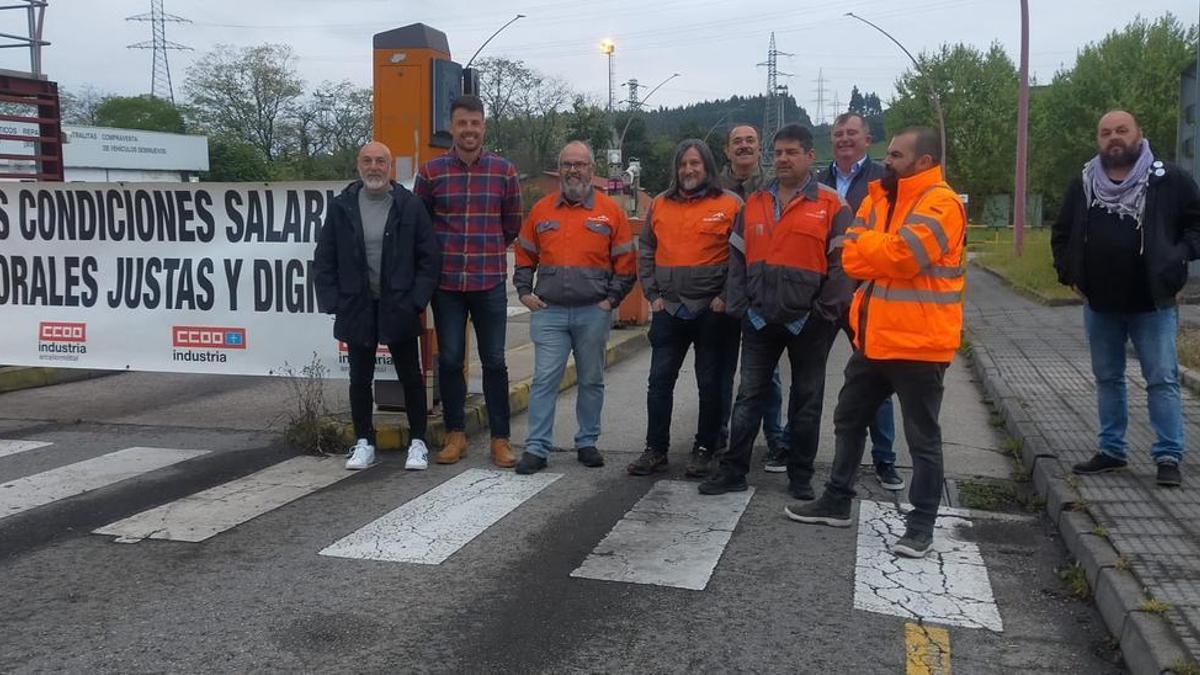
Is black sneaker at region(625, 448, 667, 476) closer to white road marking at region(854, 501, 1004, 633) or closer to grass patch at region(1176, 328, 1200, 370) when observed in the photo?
white road marking at region(854, 501, 1004, 633)

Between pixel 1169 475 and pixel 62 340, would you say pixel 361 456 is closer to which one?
pixel 62 340

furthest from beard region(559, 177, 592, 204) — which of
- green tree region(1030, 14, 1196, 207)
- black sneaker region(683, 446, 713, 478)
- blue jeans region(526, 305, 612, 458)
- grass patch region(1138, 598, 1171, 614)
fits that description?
green tree region(1030, 14, 1196, 207)

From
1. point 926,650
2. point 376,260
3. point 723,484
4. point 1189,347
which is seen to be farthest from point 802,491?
point 1189,347

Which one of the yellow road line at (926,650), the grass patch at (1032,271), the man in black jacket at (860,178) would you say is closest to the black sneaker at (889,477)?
the man in black jacket at (860,178)

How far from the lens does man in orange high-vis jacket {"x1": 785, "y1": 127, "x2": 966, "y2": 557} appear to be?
4617 mm

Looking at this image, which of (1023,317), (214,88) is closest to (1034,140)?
(1023,317)

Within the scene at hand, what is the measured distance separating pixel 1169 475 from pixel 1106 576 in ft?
5.58

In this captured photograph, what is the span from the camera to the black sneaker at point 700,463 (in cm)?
633

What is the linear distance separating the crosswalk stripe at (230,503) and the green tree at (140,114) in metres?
69.9

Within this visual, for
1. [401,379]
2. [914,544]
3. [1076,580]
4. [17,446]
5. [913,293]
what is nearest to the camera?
[1076,580]

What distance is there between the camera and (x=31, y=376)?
9344mm

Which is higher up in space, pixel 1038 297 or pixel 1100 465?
pixel 1038 297

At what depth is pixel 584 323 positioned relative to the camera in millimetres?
6457

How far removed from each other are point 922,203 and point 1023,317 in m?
11.7
